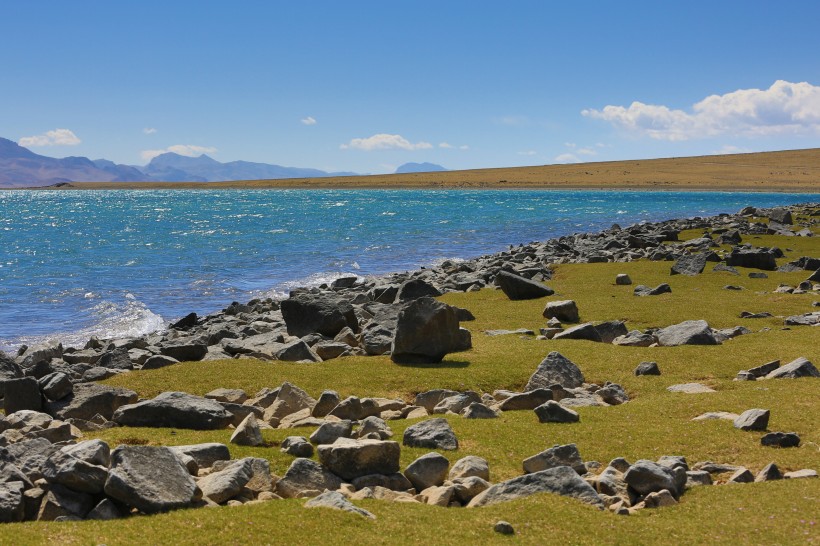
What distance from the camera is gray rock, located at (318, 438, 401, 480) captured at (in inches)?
476

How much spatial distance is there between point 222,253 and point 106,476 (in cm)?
5777

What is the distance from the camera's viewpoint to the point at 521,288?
104ft

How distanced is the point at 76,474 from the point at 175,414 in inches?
181

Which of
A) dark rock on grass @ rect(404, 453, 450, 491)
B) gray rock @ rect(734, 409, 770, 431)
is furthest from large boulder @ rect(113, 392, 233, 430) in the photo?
gray rock @ rect(734, 409, 770, 431)

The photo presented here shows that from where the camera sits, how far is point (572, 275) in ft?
131

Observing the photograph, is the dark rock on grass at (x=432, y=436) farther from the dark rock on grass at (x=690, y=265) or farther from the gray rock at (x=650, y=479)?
the dark rock on grass at (x=690, y=265)

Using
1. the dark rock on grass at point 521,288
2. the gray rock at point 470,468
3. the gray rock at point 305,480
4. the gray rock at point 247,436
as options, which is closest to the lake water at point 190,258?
the dark rock on grass at point 521,288

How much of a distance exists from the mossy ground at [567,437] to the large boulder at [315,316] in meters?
4.41

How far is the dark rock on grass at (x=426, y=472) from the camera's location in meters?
12.0

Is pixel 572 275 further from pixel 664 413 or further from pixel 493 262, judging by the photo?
pixel 664 413

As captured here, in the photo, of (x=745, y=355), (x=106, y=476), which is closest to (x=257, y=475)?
(x=106, y=476)

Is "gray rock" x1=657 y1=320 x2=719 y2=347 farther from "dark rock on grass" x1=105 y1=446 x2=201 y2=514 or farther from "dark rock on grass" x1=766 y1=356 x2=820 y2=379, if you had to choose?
"dark rock on grass" x1=105 y1=446 x2=201 y2=514

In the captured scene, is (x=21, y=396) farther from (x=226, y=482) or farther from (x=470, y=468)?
(x=470, y=468)

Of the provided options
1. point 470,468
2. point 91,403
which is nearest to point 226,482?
point 470,468
